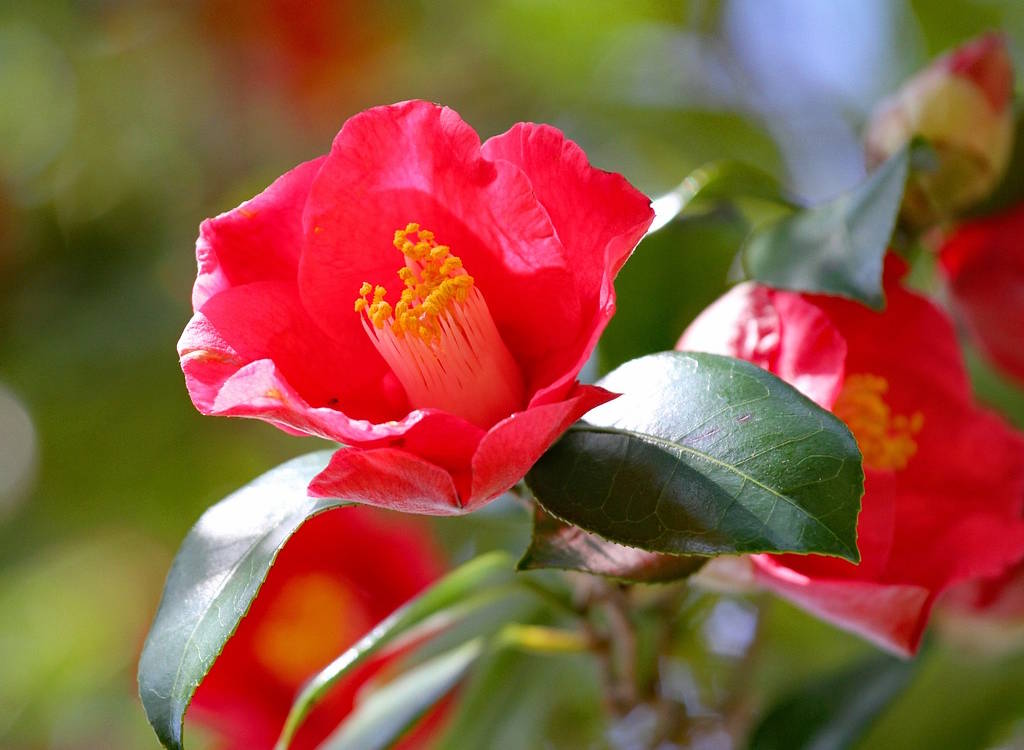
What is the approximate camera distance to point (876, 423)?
0.65 metres

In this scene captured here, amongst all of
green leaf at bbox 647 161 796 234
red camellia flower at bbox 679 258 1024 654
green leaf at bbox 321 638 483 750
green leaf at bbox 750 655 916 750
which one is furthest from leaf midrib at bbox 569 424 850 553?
green leaf at bbox 750 655 916 750

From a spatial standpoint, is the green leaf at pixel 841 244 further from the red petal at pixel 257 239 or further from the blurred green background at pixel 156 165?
the blurred green background at pixel 156 165

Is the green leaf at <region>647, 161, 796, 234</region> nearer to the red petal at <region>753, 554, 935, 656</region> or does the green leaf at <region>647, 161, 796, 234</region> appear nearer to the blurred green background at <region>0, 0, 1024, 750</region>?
the red petal at <region>753, 554, 935, 656</region>

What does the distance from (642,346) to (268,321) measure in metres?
0.33

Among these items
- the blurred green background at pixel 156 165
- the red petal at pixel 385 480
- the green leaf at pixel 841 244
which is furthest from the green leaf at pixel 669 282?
the blurred green background at pixel 156 165

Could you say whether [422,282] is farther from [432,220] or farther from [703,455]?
[703,455]

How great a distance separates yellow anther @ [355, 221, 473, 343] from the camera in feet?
1.82

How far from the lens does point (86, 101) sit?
1.80m

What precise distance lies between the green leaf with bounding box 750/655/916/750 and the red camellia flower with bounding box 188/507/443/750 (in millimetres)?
305

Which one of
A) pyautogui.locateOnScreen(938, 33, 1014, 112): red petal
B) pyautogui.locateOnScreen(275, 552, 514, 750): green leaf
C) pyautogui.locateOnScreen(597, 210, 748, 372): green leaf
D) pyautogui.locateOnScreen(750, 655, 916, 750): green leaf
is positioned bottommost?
pyautogui.locateOnScreen(750, 655, 916, 750): green leaf

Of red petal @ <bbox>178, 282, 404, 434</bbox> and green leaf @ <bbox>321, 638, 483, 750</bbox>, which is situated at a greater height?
red petal @ <bbox>178, 282, 404, 434</bbox>

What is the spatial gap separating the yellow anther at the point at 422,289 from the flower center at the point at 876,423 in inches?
9.4

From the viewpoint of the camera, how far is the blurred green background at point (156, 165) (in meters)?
1.61

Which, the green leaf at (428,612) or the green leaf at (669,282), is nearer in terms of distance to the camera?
the green leaf at (428,612)
